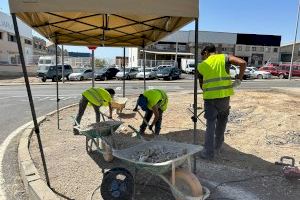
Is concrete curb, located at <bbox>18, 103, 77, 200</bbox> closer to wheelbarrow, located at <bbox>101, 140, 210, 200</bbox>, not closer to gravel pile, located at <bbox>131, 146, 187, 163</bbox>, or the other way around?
wheelbarrow, located at <bbox>101, 140, 210, 200</bbox>

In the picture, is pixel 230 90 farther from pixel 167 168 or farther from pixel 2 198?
pixel 2 198

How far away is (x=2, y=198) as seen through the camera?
4727 mm

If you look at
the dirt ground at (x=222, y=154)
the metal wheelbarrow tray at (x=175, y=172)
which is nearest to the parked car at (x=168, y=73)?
the dirt ground at (x=222, y=154)

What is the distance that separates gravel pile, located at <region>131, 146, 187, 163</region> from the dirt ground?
1.66ft

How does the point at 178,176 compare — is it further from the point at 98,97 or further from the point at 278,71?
the point at 278,71

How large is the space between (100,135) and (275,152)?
3283 mm

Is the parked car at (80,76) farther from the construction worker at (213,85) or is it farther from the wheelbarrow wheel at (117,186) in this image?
the wheelbarrow wheel at (117,186)

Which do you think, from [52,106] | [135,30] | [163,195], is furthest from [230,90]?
[52,106]

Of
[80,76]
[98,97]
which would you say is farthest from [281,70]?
[98,97]

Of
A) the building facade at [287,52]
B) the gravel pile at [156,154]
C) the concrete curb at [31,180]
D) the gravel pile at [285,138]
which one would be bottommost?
the concrete curb at [31,180]

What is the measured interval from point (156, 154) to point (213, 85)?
5.94 ft

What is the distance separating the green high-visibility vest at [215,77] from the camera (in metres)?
5.55

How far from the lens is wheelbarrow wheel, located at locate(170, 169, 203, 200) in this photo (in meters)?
3.90

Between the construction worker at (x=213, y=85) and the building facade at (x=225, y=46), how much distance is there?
56095mm
